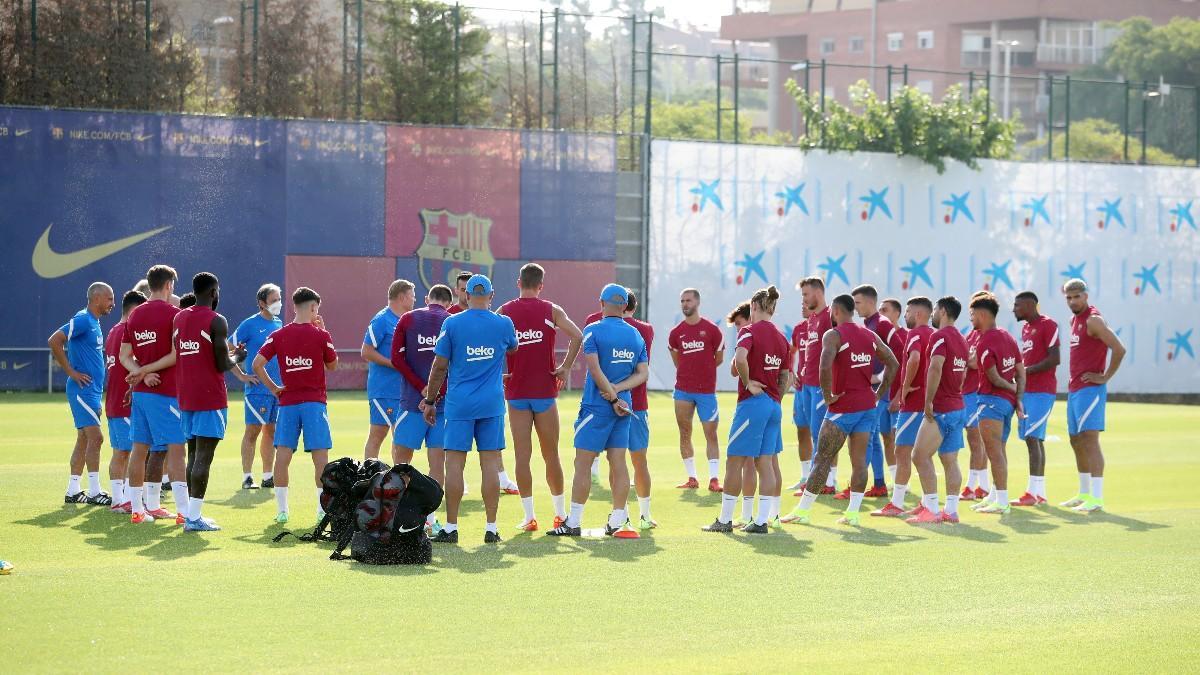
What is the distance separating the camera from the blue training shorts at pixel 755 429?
12.7 m

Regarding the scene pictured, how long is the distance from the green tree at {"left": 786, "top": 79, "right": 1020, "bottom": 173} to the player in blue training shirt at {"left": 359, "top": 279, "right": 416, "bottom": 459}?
25529 millimetres

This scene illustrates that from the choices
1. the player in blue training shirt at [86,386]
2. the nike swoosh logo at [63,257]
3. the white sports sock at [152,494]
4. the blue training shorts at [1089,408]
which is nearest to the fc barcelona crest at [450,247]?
the nike swoosh logo at [63,257]

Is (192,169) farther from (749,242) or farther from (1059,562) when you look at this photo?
(1059,562)

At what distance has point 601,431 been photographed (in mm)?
12406

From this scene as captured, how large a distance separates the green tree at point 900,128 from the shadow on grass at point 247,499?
989 inches

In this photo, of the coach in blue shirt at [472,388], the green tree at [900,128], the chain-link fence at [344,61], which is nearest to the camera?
the coach in blue shirt at [472,388]

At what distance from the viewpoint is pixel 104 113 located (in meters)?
Answer: 31.0

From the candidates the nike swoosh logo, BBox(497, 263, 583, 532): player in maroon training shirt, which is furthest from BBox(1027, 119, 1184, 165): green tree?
BBox(497, 263, 583, 532): player in maroon training shirt

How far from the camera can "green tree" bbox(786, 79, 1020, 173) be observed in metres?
37.9

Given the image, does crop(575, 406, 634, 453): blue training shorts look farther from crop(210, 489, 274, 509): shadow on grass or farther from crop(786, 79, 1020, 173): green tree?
crop(786, 79, 1020, 173): green tree

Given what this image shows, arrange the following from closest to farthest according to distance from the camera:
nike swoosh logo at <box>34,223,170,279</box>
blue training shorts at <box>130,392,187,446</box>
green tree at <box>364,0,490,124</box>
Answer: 1. blue training shorts at <box>130,392,187,446</box>
2. nike swoosh logo at <box>34,223,170,279</box>
3. green tree at <box>364,0,490,124</box>

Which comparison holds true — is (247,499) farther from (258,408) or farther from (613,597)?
(613,597)

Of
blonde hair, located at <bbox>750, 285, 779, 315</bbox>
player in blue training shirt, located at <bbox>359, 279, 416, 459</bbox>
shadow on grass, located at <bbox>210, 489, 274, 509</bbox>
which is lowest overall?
shadow on grass, located at <bbox>210, 489, 274, 509</bbox>

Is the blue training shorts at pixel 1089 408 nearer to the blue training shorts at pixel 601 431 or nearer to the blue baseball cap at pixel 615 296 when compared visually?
the blue training shorts at pixel 601 431
